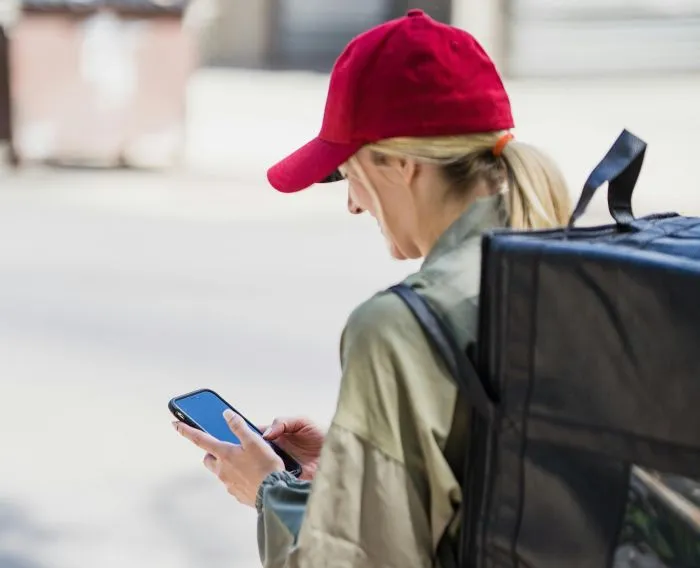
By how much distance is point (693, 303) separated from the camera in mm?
1124

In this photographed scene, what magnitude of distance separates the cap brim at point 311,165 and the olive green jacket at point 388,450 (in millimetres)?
268

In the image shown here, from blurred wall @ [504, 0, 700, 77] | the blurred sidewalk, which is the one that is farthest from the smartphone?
blurred wall @ [504, 0, 700, 77]

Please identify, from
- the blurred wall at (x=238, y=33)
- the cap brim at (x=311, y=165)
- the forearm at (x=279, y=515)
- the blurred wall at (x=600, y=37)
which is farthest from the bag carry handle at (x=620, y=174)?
the blurred wall at (x=238, y=33)

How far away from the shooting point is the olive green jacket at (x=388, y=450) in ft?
4.13

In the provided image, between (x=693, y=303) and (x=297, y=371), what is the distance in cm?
366

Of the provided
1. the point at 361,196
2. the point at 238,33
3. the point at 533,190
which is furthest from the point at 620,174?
the point at 238,33

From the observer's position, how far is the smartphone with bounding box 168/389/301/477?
1.73m

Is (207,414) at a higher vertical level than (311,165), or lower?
lower

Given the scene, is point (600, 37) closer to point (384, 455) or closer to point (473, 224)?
point (473, 224)

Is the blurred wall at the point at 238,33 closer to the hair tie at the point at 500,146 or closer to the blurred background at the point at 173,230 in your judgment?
the blurred background at the point at 173,230

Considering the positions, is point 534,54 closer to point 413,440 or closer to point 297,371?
point 297,371

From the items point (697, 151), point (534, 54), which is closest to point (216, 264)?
point (697, 151)

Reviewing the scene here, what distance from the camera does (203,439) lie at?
1.65 metres

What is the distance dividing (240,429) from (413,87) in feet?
1.66
